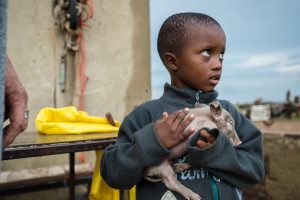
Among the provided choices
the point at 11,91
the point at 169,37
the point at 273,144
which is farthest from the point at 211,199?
the point at 273,144

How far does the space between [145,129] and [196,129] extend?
0.18m

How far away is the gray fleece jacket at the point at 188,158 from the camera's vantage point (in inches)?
41.3

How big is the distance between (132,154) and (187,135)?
204 millimetres

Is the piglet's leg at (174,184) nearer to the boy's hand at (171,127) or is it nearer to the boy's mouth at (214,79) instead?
the boy's hand at (171,127)

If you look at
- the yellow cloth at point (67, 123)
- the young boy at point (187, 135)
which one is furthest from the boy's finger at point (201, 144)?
the yellow cloth at point (67, 123)

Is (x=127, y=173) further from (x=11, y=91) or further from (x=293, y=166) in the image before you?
(x=293, y=166)

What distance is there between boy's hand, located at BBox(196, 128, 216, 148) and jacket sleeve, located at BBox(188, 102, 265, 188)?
2 cm

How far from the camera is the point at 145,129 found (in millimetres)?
1079

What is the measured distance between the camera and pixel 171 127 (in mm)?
1041

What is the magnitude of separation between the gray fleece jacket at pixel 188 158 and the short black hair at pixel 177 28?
164 mm

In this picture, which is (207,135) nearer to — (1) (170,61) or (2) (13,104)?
(1) (170,61)

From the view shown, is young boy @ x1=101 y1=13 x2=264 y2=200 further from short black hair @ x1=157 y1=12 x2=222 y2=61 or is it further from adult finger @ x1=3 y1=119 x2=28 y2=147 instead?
adult finger @ x1=3 y1=119 x2=28 y2=147

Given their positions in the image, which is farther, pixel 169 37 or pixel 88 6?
pixel 88 6

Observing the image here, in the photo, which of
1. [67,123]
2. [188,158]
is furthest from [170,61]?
[67,123]
